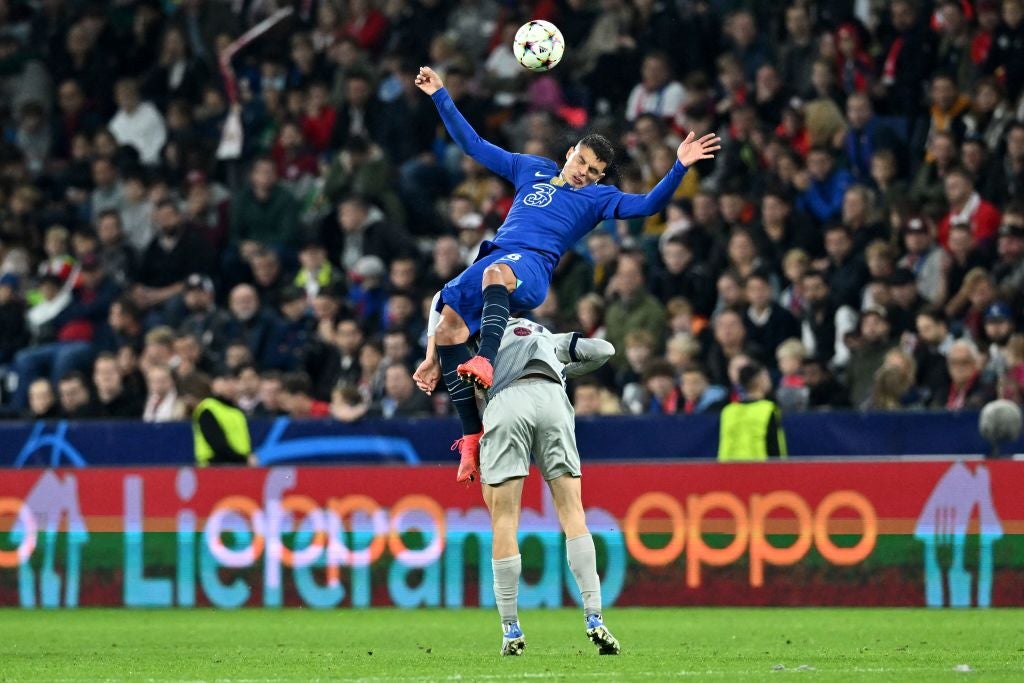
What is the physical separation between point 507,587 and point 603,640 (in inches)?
20.6

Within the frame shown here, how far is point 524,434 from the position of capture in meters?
9.13

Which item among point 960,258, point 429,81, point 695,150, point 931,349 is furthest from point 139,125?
point 695,150

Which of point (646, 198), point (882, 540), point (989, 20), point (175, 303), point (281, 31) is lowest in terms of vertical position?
point (882, 540)

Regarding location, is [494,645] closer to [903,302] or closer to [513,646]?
[513,646]

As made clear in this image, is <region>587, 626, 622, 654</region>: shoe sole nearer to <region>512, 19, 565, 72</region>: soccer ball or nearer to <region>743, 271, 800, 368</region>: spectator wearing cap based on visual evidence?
<region>512, 19, 565, 72</region>: soccer ball

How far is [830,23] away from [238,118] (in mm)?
6734

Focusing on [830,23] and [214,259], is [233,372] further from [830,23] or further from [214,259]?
[830,23]

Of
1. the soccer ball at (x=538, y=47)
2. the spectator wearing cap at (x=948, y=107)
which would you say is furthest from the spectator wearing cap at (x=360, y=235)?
the soccer ball at (x=538, y=47)

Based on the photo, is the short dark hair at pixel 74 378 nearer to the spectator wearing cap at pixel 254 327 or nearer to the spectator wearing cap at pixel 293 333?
the spectator wearing cap at pixel 254 327

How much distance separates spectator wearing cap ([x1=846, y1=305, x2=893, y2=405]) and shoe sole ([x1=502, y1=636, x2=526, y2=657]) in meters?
6.82

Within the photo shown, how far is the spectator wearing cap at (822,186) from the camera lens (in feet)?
56.5

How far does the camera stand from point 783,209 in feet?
55.6

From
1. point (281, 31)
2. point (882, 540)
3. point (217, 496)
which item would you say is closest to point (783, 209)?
point (882, 540)

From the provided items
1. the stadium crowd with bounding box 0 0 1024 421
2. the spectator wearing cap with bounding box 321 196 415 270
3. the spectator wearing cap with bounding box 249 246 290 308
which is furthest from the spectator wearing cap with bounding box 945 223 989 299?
the spectator wearing cap with bounding box 249 246 290 308
